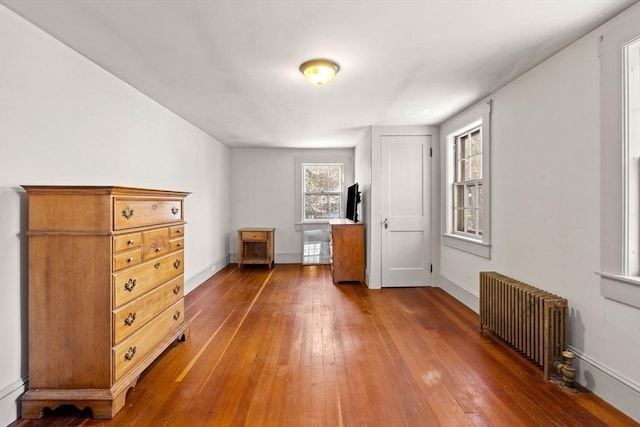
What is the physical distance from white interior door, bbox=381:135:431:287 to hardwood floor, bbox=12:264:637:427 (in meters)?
1.15

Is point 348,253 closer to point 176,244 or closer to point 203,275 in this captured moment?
point 203,275

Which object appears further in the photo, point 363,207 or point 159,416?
point 363,207

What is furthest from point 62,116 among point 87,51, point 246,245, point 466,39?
point 246,245

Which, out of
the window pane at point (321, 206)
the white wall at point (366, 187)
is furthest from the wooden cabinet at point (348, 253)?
the window pane at point (321, 206)

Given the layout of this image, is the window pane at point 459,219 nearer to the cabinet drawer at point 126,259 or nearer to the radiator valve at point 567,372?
the radiator valve at point 567,372

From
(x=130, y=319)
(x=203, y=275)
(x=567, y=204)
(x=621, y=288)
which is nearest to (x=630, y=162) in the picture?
(x=567, y=204)

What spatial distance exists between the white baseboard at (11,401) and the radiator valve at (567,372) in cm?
343

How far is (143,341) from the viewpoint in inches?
87.5

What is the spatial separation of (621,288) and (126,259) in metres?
3.05

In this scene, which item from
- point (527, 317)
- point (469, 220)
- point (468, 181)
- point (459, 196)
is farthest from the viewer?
point (459, 196)

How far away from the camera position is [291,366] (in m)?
2.46

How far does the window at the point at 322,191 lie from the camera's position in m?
6.82

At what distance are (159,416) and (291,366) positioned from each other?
0.92m

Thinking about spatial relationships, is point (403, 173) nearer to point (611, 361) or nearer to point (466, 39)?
point (466, 39)
